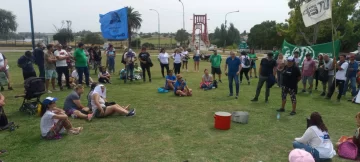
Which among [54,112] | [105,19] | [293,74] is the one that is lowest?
[54,112]

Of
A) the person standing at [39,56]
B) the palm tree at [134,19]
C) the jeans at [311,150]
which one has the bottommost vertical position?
the jeans at [311,150]

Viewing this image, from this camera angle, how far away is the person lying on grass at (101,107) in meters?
6.75

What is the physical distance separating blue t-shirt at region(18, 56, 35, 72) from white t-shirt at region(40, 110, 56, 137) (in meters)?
4.59

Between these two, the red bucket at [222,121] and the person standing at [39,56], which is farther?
the person standing at [39,56]

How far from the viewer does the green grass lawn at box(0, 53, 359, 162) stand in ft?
15.7

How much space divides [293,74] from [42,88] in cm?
709

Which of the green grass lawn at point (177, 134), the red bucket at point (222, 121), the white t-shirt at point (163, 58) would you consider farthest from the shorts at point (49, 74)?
the red bucket at point (222, 121)

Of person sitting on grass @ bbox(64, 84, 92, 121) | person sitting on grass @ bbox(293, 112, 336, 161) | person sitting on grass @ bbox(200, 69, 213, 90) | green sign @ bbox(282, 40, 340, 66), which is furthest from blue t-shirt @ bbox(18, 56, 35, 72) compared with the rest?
green sign @ bbox(282, 40, 340, 66)

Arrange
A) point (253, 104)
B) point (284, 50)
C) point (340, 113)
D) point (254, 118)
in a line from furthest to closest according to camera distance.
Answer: point (284, 50), point (253, 104), point (340, 113), point (254, 118)

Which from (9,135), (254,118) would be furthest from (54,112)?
(254,118)

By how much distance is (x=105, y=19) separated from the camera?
476 inches

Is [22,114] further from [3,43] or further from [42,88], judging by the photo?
[3,43]

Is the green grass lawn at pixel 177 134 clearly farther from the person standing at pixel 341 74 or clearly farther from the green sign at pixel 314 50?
the green sign at pixel 314 50

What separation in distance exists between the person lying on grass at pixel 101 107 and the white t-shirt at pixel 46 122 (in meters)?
1.38
